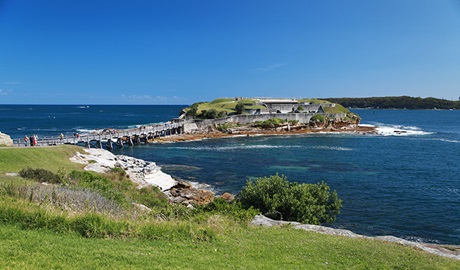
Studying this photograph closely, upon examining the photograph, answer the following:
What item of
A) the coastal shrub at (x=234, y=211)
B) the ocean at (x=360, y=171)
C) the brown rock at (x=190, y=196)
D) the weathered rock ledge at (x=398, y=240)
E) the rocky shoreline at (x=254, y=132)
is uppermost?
the coastal shrub at (x=234, y=211)

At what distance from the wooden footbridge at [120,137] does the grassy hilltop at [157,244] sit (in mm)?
33516

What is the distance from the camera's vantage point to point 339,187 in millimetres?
30844

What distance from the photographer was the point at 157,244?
10.0m

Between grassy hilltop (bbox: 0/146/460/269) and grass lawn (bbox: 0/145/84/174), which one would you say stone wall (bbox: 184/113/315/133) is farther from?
grassy hilltop (bbox: 0/146/460/269)

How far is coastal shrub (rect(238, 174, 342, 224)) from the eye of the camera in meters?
17.4

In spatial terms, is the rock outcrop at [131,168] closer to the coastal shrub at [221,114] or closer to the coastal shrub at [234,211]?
the coastal shrub at [234,211]

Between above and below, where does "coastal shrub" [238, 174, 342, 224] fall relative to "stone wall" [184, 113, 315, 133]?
below

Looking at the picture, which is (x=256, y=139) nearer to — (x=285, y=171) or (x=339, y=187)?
(x=285, y=171)

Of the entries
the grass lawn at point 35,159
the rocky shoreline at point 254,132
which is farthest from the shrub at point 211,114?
the grass lawn at point 35,159

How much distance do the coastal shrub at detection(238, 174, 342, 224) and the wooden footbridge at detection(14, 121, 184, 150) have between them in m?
32.7

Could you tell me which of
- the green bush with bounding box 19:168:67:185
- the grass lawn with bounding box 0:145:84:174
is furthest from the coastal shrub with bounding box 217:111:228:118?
the green bush with bounding box 19:168:67:185

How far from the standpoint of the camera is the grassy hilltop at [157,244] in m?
8.52

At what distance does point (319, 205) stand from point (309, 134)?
6022 cm

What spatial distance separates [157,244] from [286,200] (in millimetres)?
9062
